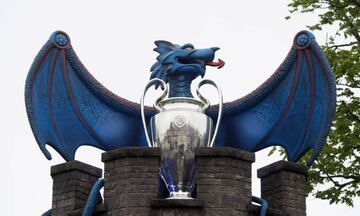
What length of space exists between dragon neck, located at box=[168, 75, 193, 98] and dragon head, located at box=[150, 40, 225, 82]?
42 millimetres

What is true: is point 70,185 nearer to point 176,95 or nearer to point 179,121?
point 179,121

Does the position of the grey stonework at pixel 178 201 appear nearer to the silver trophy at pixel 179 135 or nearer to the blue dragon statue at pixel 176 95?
the silver trophy at pixel 179 135

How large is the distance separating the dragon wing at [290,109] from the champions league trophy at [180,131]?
0.45 metres

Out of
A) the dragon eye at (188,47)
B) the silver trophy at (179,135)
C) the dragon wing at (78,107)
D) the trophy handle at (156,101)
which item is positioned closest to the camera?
the silver trophy at (179,135)

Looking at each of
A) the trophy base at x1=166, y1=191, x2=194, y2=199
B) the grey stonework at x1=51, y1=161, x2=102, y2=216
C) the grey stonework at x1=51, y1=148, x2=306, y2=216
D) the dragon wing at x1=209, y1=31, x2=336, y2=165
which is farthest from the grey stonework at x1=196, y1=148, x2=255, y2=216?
the grey stonework at x1=51, y1=161, x2=102, y2=216

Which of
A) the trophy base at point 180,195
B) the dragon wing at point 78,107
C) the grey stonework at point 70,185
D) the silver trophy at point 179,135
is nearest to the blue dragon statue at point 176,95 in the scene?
the dragon wing at point 78,107

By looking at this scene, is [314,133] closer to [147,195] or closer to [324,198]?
[147,195]

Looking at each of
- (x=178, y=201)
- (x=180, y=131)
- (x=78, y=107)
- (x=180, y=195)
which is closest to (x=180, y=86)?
(x=180, y=131)

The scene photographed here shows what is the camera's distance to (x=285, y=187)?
12.4m

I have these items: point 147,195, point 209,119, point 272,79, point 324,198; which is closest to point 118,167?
point 147,195

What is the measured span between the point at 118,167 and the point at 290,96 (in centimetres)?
277

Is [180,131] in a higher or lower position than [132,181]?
higher

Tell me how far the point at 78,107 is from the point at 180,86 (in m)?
1.38

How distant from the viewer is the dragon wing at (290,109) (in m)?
13.1
